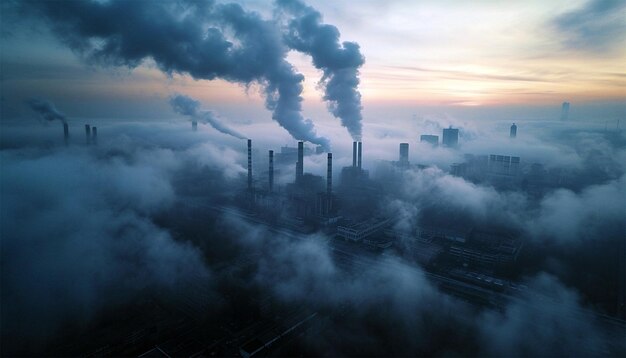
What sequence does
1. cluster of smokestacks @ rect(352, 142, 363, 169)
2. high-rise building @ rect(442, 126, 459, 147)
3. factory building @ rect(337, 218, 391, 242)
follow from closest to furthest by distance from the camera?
factory building @ rect(337, 218, 391, 242)
cluster of smokestacks @ rect(352, 142, 363, 169)
high-rise building @ rect(442, 126, 459, 147)

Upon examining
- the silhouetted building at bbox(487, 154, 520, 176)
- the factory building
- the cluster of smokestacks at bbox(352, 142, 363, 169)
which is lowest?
the factory building

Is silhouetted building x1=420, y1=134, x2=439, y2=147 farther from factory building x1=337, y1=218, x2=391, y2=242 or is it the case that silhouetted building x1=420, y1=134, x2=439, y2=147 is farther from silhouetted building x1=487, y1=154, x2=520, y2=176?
factory building x1=337, y1=218, x2=391, y2=242

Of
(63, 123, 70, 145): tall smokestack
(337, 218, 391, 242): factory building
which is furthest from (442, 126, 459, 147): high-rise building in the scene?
(63, 123, 70, 145): tall smokestack

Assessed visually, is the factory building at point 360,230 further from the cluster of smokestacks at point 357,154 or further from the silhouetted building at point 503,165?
the silhouetted building at point 503,165

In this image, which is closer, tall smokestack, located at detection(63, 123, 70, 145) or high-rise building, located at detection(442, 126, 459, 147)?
tall smokestack, located at detection(63, 123, 70, 145)

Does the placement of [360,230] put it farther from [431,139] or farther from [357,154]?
[431,139]

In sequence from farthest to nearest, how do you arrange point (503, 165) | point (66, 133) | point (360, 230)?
point (503, 165), point (66, 133), point (360, 230)

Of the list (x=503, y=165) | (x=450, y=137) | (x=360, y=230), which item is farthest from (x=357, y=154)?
(x=450, y=137)

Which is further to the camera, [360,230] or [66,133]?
[66,133]

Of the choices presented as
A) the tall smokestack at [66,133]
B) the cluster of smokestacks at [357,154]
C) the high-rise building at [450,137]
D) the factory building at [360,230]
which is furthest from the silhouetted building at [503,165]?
the tall smokestack at [66,133]

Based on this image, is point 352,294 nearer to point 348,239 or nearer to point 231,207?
point 348,239
